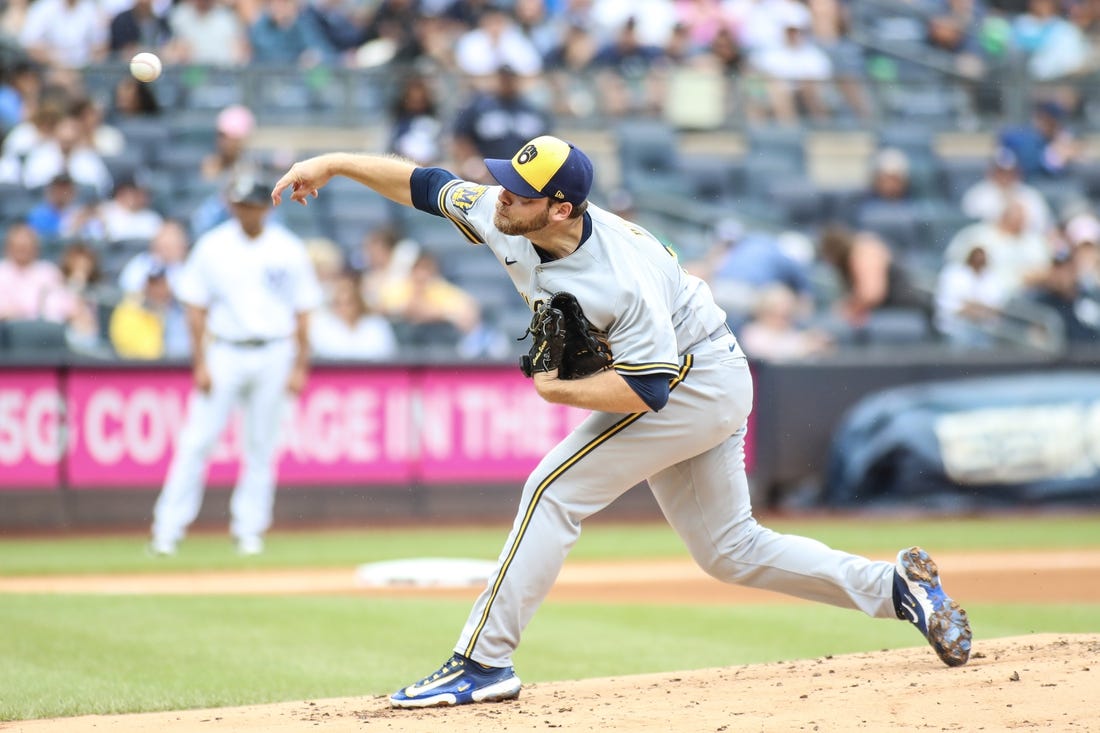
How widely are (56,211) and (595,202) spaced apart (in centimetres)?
482

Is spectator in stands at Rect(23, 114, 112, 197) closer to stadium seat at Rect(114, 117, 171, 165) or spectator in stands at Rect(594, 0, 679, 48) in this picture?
stadium seat at Rect(114, 117, 171, 165)

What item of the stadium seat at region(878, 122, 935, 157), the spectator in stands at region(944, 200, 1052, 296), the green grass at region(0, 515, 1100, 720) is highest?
the stadium seat at region(878, 122, 935, 157)

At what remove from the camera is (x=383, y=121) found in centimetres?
1472

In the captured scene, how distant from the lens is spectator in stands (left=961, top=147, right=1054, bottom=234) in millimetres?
15488

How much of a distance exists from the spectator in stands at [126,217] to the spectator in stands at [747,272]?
15.7ft

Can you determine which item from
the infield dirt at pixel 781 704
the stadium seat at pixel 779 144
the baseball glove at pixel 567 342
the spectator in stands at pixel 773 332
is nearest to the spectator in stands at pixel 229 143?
the spectator in stands at pixel 773 332

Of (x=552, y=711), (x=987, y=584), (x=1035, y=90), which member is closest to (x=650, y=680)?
(x=552, y=711)

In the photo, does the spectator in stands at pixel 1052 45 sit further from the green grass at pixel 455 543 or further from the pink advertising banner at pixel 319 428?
the pink advertising banner at pixel 319 428

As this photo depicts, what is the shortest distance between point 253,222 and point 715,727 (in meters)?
6.26

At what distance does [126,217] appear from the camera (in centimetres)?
1330

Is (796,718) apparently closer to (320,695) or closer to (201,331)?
(320,695)

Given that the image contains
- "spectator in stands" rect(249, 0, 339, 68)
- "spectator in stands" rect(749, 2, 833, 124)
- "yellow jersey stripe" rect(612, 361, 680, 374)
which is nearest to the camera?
"yellow jersey stripe" rect(612, 361, 680, 374)

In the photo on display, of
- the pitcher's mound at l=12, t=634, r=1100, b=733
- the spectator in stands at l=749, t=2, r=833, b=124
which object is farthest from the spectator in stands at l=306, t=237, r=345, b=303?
the pitcher's mound at l=12, t=634, r=1100, b=733

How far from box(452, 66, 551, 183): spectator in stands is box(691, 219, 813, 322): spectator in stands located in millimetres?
2018
